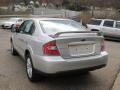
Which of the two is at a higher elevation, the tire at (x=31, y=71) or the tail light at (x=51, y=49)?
the tail light at (x=51, y=49)

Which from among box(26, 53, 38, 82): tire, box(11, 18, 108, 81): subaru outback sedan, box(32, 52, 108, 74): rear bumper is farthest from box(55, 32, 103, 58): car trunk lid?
box(26, 53, 38, 82): tire

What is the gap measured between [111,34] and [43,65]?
11.6 meters

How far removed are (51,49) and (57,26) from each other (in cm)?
123

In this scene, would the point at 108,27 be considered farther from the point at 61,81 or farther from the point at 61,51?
the point at 61,51

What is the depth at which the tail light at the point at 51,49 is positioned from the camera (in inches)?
192

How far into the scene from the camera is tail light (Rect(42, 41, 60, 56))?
4.87 m

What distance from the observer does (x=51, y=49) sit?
489 cm

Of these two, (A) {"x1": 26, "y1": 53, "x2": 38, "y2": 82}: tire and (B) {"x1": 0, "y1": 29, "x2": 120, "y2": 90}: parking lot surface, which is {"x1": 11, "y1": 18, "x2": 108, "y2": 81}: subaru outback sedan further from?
(B) {"x1": 0, "y1": 29, "x2": 120, "y2": 90}: parking lot surface

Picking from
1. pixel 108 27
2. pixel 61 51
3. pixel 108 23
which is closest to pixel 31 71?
pixel 61 51

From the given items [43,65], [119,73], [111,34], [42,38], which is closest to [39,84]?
[43,65]

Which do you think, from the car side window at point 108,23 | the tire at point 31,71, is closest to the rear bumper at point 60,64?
the tire at point 31,71

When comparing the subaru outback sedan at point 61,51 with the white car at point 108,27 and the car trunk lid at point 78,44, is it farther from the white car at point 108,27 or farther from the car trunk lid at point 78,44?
the white car at point 108,27

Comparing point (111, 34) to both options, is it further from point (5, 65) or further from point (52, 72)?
point (52, 72)

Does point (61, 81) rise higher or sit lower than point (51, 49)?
lower
